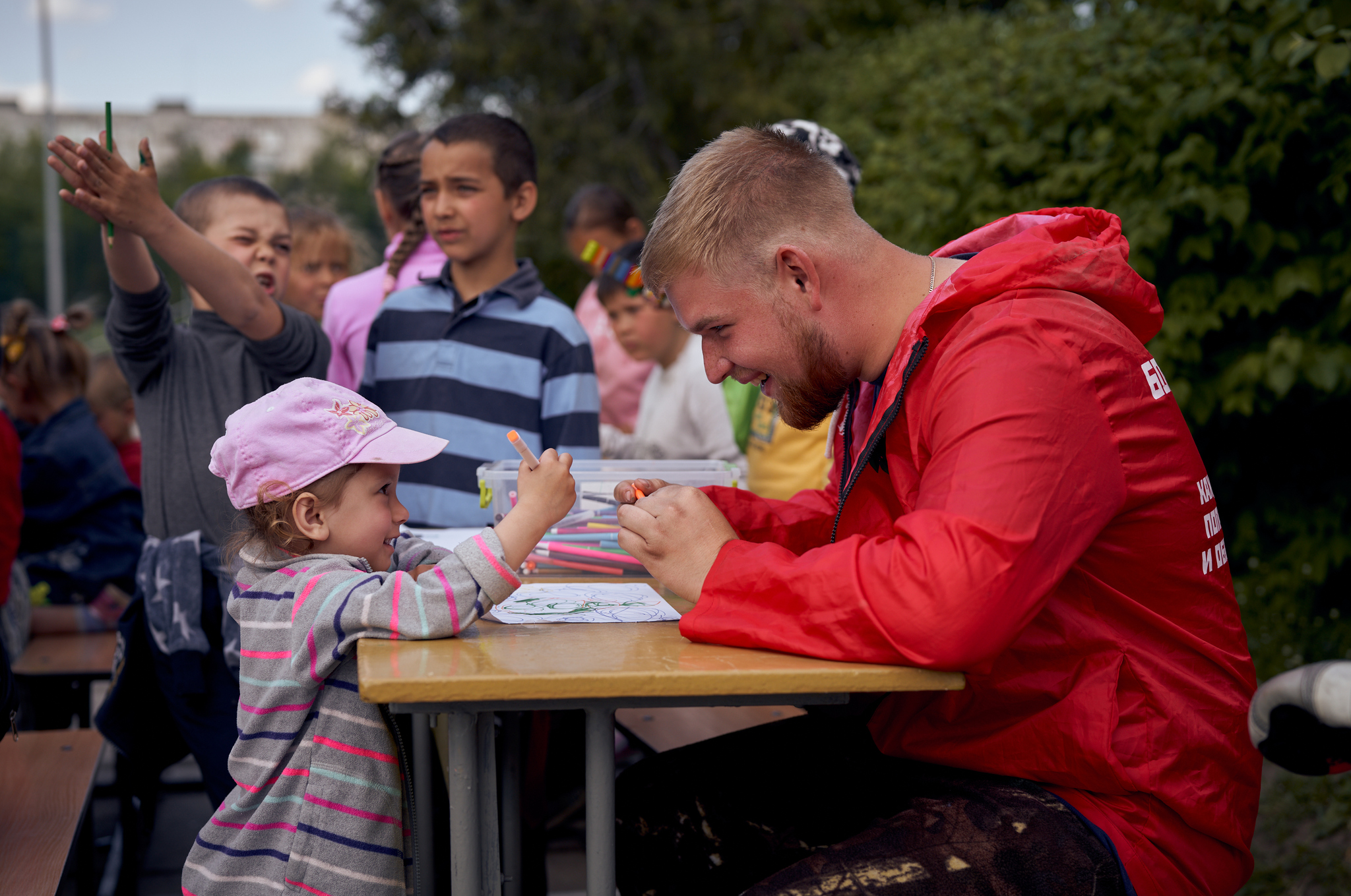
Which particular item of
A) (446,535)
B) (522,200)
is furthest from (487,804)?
(522,200)

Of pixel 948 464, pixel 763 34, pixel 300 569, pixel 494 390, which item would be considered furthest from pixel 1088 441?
pixel 763 34

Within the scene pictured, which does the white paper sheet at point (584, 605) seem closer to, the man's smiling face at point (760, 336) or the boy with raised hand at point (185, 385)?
the man's smiling face at point (760, 336)

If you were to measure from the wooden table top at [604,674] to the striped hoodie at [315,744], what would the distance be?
0.14 meters

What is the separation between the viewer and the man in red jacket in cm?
142

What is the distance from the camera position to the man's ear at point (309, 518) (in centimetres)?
181

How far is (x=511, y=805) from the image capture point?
86.9 inches

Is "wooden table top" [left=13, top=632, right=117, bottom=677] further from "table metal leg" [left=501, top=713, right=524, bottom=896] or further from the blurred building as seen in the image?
the blurred building

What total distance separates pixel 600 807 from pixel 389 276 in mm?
2744

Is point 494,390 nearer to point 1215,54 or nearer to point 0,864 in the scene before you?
point 0,864

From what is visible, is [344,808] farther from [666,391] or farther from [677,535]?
[666,391]

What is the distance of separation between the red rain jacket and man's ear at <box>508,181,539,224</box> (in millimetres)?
1962

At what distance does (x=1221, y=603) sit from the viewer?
164 cm

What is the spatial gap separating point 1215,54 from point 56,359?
4.52 metres

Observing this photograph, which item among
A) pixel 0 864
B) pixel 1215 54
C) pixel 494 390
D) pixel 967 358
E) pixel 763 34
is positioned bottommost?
pixel 0 864
